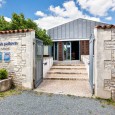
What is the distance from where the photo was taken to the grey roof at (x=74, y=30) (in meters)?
21.0

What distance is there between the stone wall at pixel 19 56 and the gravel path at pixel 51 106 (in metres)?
1.38

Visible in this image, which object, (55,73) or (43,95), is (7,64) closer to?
(43,95)

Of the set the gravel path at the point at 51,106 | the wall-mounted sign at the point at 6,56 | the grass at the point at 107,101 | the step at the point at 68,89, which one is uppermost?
the wall-mounted sign at the point at 6,56

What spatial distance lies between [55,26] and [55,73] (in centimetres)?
1160

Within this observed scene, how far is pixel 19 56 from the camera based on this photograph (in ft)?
27.7

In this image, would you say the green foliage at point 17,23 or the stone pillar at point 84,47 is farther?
the stone pillar at point 84,47

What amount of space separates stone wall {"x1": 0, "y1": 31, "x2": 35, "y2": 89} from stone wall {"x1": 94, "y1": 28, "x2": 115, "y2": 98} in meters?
3.30

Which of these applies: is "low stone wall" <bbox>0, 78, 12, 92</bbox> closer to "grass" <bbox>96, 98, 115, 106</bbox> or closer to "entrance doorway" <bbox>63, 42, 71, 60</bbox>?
"grass" <bbox>96, 98, 115, 106</bbox>

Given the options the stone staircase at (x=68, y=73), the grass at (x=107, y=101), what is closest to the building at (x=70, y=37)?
the stone staircase at (x=68, y=73)

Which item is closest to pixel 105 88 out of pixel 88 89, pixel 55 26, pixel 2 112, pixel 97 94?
pixel 97 94

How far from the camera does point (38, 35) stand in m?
15.0

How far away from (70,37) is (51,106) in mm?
15972

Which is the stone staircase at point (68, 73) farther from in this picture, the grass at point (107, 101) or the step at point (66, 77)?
the grass at point (107, 101)

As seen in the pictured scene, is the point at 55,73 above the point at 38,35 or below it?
below
